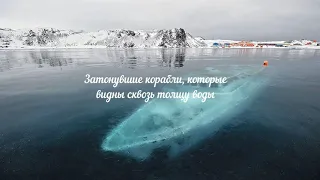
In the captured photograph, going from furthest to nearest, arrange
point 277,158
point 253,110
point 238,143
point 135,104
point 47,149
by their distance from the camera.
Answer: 1. point 135,104
2. point 253,110
3. point 238,143
4. point 47,149
5. point 277,158

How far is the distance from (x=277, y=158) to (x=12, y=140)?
43.2ft

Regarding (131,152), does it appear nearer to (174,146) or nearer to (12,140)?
(174,146)

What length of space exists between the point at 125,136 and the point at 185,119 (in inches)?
163

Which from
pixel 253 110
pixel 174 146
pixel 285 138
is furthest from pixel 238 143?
pixel 253 110

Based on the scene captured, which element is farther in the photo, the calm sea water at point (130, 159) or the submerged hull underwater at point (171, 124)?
the submerged hull underwater at point (171, 124)

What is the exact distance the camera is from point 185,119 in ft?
37.8

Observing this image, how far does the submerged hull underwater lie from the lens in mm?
8742

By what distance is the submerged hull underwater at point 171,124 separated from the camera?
8742mm

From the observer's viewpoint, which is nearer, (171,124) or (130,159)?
(130,159)

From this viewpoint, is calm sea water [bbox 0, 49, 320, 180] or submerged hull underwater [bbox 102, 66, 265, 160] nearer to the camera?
calm sea water [bbox 0, 49, 320, 180]

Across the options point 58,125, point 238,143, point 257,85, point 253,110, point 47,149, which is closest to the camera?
point 47,149

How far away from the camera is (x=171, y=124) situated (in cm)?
1086

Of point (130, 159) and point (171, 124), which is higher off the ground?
point (171, 124)

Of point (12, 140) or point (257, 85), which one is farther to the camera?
point (257, 85)
